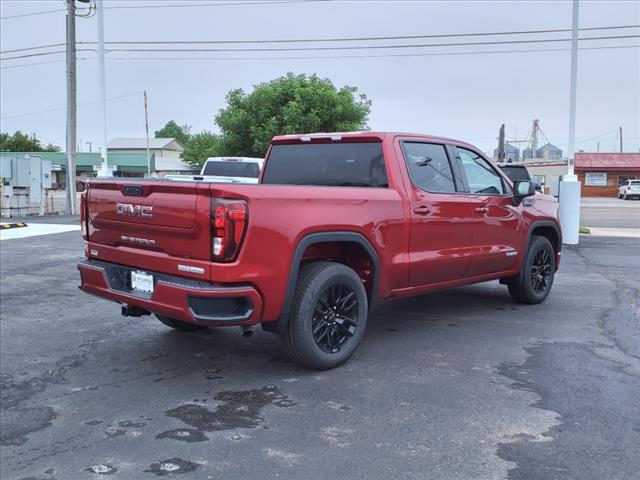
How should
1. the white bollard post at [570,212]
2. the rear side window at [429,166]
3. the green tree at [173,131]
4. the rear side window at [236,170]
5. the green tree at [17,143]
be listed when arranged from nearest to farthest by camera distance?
the rear side window at [429,166]
the rear side window at [236,170]
the white bollard post at [570,212]
the green tree at [17,143]
the green tree at [173,131]

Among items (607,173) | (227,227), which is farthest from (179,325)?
(607,173)

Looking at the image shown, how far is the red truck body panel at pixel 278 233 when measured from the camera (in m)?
4.20

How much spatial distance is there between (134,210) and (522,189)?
4159 mm

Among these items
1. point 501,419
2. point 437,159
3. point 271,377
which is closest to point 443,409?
point 501,419

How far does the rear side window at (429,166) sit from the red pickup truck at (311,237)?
1 centimetres

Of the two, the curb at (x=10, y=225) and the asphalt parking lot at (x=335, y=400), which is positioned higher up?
the curb at (x=10, y=225)

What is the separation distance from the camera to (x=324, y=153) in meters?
5.93

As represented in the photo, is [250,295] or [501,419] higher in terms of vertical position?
[250,295]

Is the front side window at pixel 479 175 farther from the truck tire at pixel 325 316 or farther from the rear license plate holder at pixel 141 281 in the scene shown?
the rear license plate holder at pixel 141 281

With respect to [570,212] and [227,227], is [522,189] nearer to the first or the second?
[227,227]

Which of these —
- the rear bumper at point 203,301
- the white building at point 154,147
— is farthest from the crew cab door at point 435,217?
the white building at point 154,147

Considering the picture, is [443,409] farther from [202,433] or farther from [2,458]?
[2,458]

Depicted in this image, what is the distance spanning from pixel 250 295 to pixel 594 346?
3.38 meters

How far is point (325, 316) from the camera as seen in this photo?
4.91 metres
